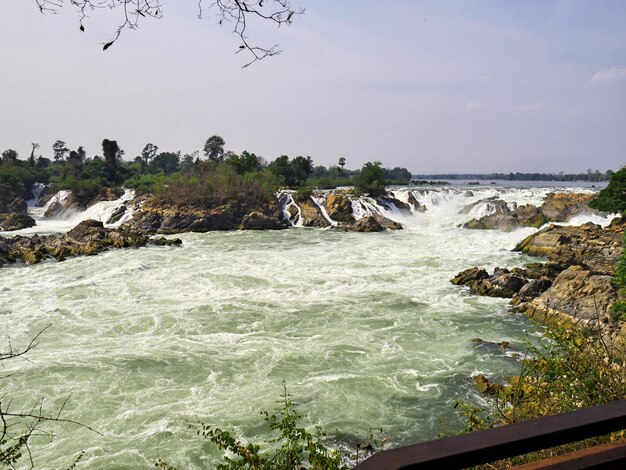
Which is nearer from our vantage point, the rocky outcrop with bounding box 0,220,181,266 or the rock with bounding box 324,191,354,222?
the rocky outcrop with bounding box 0,220,181,266

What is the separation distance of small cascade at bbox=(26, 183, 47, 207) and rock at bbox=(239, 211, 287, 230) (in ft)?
110

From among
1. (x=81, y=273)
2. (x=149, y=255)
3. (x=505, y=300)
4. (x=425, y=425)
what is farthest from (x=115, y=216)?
(x=425, y=425)

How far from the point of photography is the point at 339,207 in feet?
142

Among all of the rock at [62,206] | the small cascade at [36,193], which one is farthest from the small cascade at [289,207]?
the small cascade at [36,193]

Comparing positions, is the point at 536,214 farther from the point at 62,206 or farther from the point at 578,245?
the point at 62,206

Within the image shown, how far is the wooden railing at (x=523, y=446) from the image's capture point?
128cm

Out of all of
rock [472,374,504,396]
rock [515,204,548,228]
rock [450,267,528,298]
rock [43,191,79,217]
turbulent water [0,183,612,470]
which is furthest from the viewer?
rock [43,191,79,217]

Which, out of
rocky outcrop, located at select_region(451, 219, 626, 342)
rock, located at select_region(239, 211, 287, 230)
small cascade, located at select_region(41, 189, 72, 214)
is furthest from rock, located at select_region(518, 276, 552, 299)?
small cascade, located at select_region(41, 189, 72, 214)

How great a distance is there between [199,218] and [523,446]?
3957 cm

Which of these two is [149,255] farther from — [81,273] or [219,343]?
[219,343]

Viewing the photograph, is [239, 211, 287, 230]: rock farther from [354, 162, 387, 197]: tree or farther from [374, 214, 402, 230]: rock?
[354, 162, 387, 197]: tree

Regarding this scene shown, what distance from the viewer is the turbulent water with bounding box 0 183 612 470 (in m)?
9.25

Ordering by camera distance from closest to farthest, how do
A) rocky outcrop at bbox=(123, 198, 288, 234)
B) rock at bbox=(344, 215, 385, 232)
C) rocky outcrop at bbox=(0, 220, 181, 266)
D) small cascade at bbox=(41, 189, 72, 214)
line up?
rocky outcrop at bbox=(0, 220, 181, 266) → rock at bbox=(344, 215, 385, 232) → rocky outcrop at bbox=(123, 198, 288, 234) → small cascade at bbox=(41, 189, 72, 214)

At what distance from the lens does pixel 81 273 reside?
22.2 m
